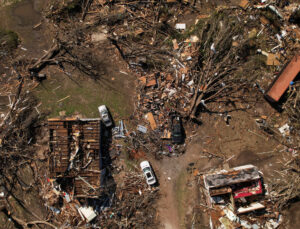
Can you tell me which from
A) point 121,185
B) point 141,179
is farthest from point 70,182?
point 141,179

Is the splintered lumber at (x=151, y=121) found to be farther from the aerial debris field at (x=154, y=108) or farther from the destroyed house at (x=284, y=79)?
the destroyed house at (x=284, y=79)

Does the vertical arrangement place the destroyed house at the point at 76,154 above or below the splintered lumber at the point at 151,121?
below

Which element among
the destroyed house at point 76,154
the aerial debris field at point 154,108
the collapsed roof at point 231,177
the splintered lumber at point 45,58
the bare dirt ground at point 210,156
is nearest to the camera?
the collapsed roof at point 231,177

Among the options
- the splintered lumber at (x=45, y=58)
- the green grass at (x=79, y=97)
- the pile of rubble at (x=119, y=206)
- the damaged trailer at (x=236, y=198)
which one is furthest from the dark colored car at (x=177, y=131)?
the splintered lumber at (x=45, y=58)

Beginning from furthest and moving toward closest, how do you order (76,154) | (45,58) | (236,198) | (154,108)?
(45,58) → (154,108) → (236,198) → (76,154)

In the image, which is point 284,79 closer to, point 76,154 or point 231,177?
point 231,177

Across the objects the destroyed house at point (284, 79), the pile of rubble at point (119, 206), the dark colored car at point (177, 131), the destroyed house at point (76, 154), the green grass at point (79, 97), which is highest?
the destroyed house at point (284, 79)

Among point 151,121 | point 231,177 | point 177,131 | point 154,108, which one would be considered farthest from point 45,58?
point 231,177
